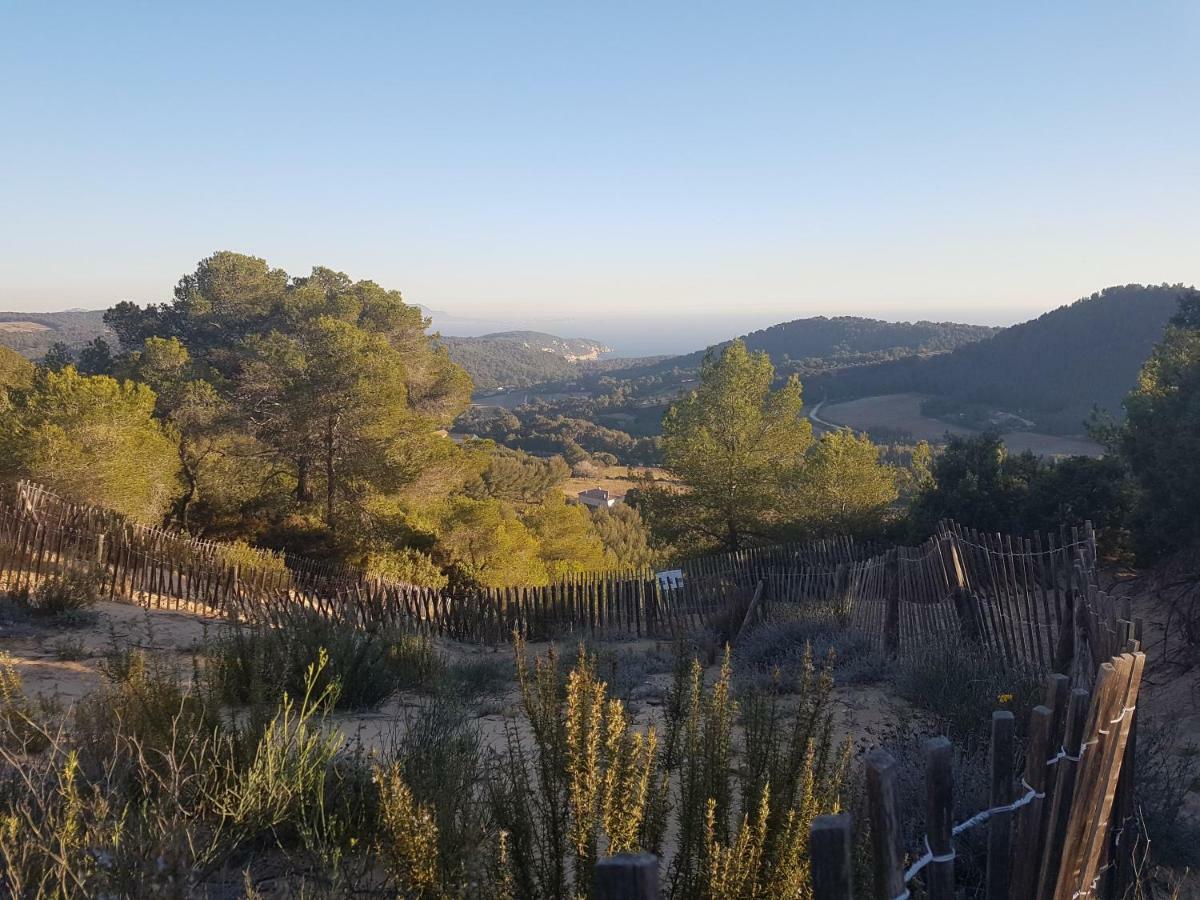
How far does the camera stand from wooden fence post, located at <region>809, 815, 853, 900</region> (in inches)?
59.8

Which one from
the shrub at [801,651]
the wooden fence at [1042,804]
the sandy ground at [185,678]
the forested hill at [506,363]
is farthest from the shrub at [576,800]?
the forested hill at [506,363]

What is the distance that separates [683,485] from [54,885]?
15847 millimetres

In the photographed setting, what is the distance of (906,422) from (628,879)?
8073cm

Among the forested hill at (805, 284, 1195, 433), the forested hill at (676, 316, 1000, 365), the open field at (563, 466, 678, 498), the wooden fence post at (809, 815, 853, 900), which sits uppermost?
the forested hill at (676, 316, 1000, 365)

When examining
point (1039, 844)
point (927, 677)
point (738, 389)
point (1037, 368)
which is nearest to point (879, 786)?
point (1039, 844)

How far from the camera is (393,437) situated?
16.9 meters

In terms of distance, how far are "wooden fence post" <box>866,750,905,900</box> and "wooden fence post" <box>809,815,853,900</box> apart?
28 centimetres

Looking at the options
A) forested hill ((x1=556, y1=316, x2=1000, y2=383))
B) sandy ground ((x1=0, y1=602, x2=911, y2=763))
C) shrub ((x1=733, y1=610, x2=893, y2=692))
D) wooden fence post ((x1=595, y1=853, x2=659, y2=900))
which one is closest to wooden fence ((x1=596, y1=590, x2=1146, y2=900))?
wooden fence post ((x1=595, y1=853, x2=659, y2=900))

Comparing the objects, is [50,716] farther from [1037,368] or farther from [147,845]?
[1037,368]

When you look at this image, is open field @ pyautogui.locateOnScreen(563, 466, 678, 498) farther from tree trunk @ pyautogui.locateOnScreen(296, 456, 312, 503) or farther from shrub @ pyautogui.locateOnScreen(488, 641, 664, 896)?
shrub @ pyautogui.locateOnScreen(488, 641, 664, 896)

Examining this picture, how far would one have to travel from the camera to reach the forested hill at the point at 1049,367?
74.9 m

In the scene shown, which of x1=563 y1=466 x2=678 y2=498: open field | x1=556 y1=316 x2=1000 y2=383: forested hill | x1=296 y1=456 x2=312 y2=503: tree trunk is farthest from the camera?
x1=556 y1=316 x2=1000 y2=383: forested hill

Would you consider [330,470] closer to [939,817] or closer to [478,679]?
[478,679]

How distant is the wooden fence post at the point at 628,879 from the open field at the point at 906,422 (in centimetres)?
6042
